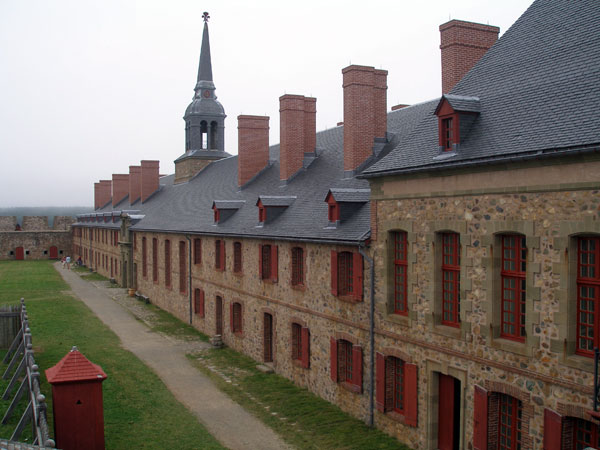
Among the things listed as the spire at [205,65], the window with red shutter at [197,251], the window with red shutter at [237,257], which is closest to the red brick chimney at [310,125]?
the window with red shutter at [237,257]

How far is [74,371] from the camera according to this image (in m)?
12.0

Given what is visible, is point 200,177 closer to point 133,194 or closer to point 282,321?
point 133,194

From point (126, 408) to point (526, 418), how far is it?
10.5 m

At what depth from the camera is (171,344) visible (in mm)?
25016

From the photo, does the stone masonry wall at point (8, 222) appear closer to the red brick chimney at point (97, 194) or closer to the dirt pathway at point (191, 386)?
the red brick chimney at point (97, 194)

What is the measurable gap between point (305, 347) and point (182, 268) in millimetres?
14126

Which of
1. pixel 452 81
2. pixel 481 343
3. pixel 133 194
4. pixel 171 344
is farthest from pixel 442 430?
pixel 133 194

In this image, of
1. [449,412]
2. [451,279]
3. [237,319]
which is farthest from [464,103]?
[237,319]

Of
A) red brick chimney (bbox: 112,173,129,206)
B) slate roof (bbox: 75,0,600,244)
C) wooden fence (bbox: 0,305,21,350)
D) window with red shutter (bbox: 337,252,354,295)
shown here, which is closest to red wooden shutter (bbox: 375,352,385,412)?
window with red shutter (bbox: 337,252,354,295)

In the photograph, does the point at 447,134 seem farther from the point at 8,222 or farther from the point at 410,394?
the point at 8,222

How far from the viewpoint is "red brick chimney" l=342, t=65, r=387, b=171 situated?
64.9ft

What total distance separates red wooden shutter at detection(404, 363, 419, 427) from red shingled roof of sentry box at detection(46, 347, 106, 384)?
→ 668 centimetres

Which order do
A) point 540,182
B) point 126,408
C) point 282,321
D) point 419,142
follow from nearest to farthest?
point 540,182, point 419,142, point 126,408, point 282,321

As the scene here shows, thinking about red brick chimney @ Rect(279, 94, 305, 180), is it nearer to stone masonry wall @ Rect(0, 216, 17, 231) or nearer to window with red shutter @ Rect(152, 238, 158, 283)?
window with red shutter @ Rect(152, 238, 158, 283)
